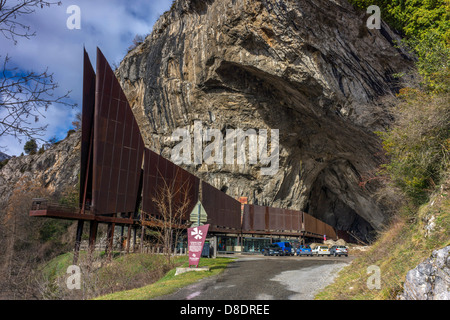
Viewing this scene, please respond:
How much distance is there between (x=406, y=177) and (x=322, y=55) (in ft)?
59.6

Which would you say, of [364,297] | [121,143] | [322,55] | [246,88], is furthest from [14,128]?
[246,88]

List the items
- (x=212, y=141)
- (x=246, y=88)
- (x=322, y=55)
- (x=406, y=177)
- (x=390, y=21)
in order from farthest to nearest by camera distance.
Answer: (x=212, y=141) < (x=246, y=88) < (x=322, y=55) < (x=390, y=21) < (x=406, y=177)

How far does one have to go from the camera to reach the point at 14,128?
4.75 metres

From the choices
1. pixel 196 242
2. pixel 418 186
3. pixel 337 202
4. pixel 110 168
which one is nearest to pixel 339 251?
pixel 418 186

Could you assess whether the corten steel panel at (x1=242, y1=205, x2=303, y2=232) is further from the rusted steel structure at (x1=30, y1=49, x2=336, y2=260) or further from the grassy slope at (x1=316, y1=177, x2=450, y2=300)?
the grassy slope at (x1=316, y1=177, x2=450, y2=300)

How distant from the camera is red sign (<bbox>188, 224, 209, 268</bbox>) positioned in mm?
14570

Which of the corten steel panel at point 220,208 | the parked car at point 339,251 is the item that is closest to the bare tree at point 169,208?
the corten steel panel at point 220,208

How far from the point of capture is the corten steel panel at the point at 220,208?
37.3 m

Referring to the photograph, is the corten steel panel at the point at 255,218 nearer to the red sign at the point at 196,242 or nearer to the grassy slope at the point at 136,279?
the grassy slope at the point at 136,279

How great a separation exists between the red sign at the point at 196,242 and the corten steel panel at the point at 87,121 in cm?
1525

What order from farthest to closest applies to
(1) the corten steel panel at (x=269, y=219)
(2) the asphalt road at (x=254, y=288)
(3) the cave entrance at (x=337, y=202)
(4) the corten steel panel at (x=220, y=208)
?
(3) the cave entrance at (x=337, y=202), (1) the corten steel panel at (x=269, y=219), (4) the corten steel panel at (x=220, y=208), (2) the asphalt road at (x=254, y=288)

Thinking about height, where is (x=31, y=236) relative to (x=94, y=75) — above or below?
below

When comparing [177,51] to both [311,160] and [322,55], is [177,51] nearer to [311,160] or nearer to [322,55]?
[322,55]
